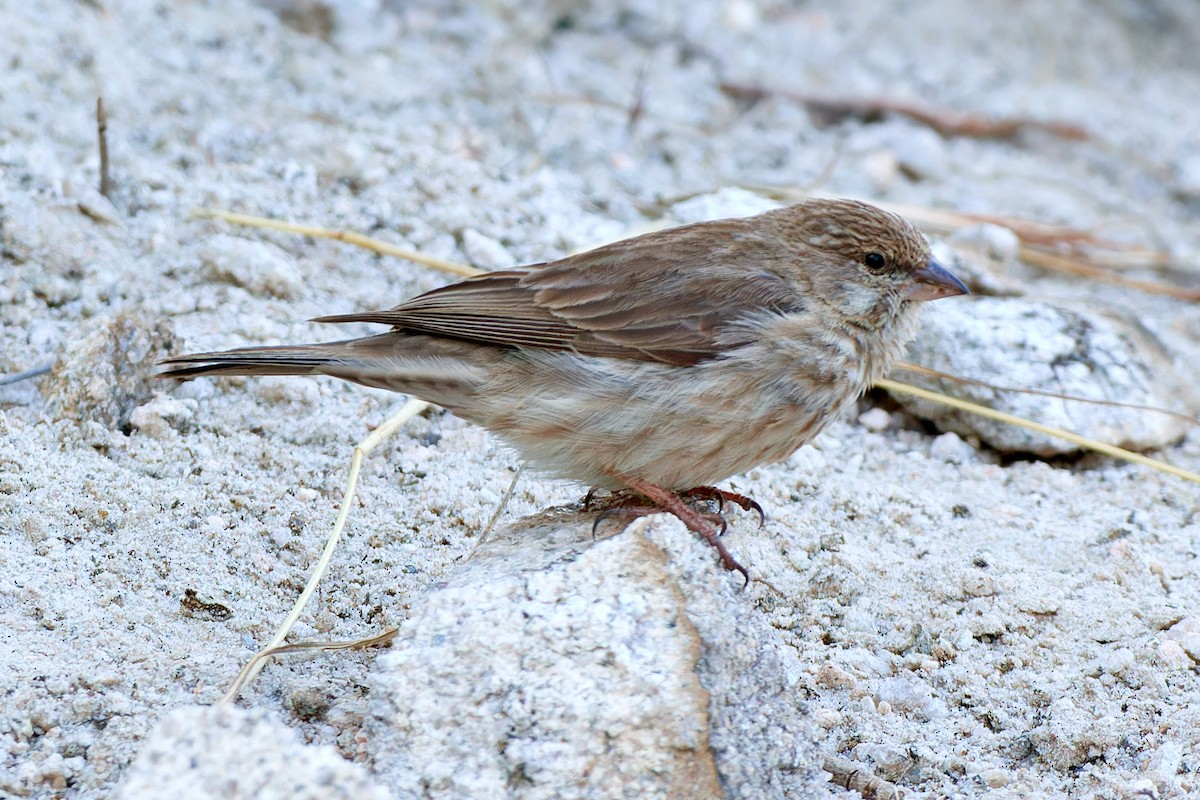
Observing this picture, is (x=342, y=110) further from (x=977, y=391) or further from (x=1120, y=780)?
(x=1120, y=780)

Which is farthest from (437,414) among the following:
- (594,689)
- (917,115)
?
(917,115)

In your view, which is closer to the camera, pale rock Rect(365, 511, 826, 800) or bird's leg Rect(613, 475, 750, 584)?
pale rock Rect(365, 511, 826, 800)

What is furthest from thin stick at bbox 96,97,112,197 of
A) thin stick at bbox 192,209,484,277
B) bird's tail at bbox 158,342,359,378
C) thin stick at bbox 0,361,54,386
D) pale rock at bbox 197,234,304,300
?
bird's tail at bbox 158,342,359,378

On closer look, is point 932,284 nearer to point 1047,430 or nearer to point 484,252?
point 1047,430

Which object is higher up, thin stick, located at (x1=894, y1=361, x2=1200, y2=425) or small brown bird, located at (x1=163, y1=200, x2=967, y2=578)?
small brown bird, located at (x1=163, y1=200, x2=967, y2=578)

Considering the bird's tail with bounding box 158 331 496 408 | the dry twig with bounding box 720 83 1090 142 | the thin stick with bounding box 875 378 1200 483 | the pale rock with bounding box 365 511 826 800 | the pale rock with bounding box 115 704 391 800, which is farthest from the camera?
the dry twig with bounding box 720 83 1090 142

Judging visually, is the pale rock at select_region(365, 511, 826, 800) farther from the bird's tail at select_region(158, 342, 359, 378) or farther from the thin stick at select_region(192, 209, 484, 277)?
the thin stick at select_region(192, 209, 484, 277)
